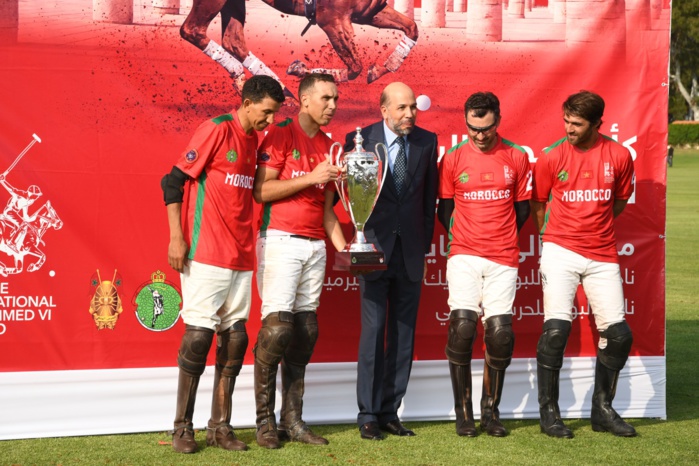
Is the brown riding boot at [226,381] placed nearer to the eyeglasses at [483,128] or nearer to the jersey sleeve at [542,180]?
the eyeglasses at [483,128]

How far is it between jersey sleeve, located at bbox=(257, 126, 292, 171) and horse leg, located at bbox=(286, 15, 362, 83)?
30.2 inches

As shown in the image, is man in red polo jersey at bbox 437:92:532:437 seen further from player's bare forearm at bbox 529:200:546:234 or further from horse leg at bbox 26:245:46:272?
horse leg at bbox 26:245:46:272

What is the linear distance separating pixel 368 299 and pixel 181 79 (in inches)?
68.6

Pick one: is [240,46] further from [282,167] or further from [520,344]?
[520,344]

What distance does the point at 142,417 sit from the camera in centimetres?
616

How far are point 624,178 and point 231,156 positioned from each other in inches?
92.0

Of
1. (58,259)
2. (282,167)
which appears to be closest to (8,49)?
(58,259)

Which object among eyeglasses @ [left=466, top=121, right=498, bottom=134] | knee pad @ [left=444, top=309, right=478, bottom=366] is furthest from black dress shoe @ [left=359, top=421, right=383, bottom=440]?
eyeglasses @ [left=466, top=121, right=498, bottom=134]

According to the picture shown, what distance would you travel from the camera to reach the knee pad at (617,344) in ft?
19.6

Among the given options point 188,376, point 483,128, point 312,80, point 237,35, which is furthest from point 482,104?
point 188,376

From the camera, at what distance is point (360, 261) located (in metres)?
5.48

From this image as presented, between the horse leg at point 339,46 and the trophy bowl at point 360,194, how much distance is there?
0.85 m

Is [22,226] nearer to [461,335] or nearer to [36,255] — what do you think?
[36,255]

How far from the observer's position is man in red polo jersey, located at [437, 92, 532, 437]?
5.87 m
